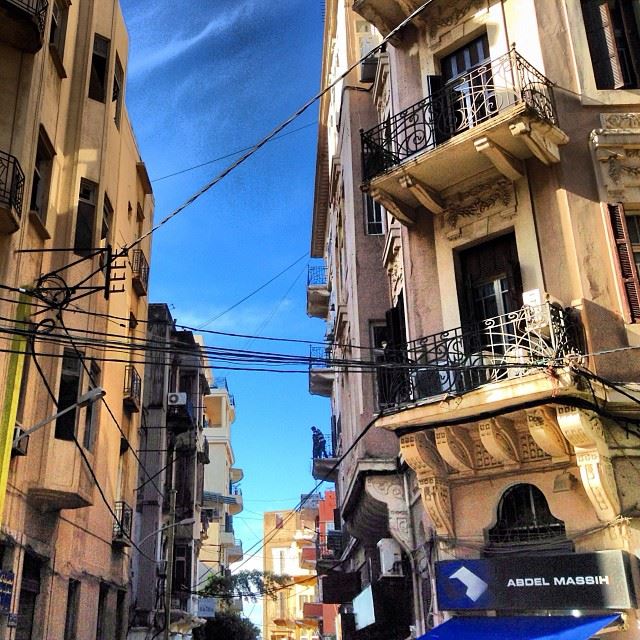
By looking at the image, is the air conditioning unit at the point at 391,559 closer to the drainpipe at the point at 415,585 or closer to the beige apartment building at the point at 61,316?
the drainpipe at the point at 415,585

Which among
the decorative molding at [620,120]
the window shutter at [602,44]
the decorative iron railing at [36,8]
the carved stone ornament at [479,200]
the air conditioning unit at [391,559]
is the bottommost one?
the air conditioning unit at [391,559]

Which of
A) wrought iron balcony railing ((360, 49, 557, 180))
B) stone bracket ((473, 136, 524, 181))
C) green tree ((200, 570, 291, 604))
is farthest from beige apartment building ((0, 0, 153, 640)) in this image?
green tree ((200, 570, 291, 604))

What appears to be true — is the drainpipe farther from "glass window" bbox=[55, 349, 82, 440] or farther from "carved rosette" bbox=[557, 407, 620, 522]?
"glass window" bbox=[55, 349, 82, 440]

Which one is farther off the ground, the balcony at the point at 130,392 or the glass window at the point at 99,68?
the glass window at the point at 99,68

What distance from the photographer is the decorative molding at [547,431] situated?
9.90 m

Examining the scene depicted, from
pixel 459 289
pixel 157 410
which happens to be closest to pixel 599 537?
pixel 459 289

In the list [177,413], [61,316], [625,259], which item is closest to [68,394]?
[61,316]

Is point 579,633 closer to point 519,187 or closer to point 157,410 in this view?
point 519,187

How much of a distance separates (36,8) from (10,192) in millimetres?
3840

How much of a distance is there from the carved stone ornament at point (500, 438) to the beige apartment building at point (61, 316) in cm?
520

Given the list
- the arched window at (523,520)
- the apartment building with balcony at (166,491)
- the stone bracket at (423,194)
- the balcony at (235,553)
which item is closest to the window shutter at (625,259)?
the stone bracket at (423,194)

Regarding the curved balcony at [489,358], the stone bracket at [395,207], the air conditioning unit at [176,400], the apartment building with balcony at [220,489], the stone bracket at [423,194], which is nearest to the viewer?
the curved balcony at [489,358]

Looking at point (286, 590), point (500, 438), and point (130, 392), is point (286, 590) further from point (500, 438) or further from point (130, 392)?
point (500, 438)

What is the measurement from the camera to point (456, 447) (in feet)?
36.3
